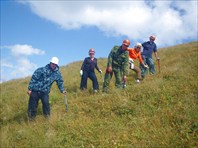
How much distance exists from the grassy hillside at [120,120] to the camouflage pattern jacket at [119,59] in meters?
1.08

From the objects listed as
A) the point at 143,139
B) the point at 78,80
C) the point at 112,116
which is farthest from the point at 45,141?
the point at 78,80

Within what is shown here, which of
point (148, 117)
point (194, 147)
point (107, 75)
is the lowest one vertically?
point (194, 147)

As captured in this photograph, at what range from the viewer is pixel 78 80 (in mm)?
15531

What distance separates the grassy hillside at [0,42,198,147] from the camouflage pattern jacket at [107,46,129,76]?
108cm

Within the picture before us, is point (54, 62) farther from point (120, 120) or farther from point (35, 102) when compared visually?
point (120, 120)

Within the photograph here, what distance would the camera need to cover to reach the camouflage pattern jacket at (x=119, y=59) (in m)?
11.3

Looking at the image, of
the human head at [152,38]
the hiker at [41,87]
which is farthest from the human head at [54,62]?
the human head at [152,38]

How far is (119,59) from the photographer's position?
1136 cm

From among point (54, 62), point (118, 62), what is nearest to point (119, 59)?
point (118, 62)

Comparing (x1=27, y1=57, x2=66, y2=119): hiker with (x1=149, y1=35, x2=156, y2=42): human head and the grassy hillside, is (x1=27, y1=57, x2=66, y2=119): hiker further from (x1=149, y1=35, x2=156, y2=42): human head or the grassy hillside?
(x1=149, y1=35, x2=156, y2=42): human head

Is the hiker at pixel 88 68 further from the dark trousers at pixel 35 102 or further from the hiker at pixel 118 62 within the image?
the dark trousers at pixel 35 102

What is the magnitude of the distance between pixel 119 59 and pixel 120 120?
3550mm

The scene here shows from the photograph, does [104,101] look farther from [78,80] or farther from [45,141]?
[78,80]

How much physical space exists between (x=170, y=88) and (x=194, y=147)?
4045 millimetres
